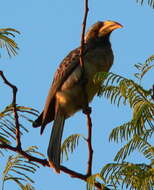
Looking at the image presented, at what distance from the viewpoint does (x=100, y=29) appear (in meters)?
5.79

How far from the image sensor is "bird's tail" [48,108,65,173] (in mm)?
3431

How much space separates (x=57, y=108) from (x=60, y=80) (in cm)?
33

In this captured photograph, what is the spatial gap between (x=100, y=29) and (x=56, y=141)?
2152 mm

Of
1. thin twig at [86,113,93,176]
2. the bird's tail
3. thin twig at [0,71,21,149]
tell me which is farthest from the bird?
thin twig at [0,71,21,149]

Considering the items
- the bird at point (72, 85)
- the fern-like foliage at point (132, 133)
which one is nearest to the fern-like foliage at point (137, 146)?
the fern-like foliage at point (132, 133)

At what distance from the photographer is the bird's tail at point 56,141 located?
3431 mm

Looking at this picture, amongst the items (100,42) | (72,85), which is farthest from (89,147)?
(100,42)

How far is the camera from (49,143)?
404 centimetres

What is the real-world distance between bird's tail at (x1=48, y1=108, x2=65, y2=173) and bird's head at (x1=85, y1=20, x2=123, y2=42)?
131cm

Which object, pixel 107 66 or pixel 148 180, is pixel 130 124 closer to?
pixel 148 180

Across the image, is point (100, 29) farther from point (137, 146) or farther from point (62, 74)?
point (137, 146)

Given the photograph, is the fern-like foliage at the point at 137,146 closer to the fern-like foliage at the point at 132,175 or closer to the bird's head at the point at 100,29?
the fern-like foliage at the point at 132,175

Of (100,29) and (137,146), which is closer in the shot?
(137,146)

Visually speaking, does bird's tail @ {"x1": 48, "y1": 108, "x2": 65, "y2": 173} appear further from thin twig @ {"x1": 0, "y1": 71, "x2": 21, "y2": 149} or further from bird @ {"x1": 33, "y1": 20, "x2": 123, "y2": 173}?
thin twig @ {"x1": 0, "y1": 71, "x2": 21, "y2": 149}
